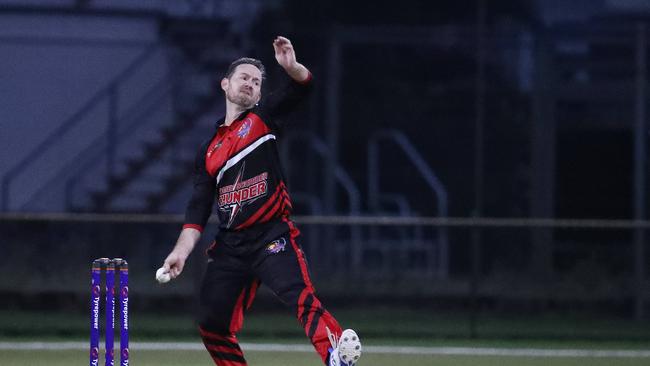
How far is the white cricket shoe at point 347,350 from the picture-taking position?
6.42 m

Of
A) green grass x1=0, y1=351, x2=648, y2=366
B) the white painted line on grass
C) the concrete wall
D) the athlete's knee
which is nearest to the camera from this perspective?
the athlete's knee

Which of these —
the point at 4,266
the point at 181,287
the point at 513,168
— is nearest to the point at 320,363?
the point at 181,287

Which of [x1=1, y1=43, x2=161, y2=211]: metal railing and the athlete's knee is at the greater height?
[x1=1, y1=43, x2=161, y2=211]: metal railing

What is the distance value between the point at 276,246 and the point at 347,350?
78cm

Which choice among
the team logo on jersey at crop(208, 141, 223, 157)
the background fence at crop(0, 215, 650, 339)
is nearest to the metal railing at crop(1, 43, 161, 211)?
the background fence at crop(0, 215, 650, 339)

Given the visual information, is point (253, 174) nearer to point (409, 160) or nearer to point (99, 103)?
point (409, 160)

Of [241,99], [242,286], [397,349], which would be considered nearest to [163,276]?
[242,286]

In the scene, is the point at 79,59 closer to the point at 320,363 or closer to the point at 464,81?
the point at 464,81

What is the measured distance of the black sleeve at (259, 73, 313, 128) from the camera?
684 cm

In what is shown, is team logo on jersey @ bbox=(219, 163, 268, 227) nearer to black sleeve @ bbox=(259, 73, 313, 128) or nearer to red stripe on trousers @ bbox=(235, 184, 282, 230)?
red stripe on trousers @ bbox=(235, 184, 282, 230)

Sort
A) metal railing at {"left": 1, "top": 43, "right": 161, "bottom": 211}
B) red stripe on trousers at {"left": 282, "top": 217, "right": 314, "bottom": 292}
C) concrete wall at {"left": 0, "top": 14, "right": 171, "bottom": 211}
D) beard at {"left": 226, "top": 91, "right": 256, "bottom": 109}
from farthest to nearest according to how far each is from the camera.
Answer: metal railing at {"left": 1, "top": 43, "right": 161, "bottom": 211} < concrete wall at {"left": 0, "top": 14, "right": 171, "bottom": 211} < beard at {"left": 226, "top": 91, "right": 256, "bottom": 109} < red stripe on trousers at {"left": 282, "top": 217, "right": 314, "bottom": 292}

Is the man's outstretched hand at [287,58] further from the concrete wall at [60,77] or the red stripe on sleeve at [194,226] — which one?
Answer: the concrete wall at [60,77]

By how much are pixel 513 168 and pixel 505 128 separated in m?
0.43

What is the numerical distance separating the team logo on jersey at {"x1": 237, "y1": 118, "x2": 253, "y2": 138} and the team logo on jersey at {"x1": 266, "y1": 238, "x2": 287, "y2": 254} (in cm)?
58
